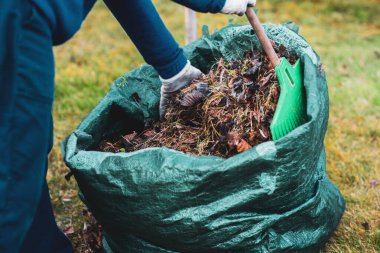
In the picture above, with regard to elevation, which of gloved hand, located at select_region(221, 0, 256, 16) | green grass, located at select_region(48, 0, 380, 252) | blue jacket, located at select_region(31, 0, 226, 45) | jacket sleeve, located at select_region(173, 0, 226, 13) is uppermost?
blue jacket, located at select_region(31, 0, 226, 45)

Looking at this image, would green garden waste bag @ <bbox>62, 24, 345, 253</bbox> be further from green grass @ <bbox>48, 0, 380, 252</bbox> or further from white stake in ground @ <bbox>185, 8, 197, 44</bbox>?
white stake in ground @ <bbox>185, 8, 197, 44</bbox>

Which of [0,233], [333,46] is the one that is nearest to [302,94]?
[0,233]

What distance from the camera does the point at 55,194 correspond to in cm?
265

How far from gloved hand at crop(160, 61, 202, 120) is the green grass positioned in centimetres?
71

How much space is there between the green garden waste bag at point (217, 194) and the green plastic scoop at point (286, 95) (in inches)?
2.5

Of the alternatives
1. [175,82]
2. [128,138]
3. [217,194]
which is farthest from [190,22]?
[217,194]

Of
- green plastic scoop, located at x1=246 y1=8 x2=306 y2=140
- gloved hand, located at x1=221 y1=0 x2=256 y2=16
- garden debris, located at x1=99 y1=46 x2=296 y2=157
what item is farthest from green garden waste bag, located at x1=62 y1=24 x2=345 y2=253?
gloved hand, located at x1=221 y1=0 x2=256 y2=16

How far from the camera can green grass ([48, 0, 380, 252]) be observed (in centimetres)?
244

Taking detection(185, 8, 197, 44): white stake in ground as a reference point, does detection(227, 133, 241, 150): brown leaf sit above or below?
below

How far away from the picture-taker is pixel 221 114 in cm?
193

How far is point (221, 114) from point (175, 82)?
0.88 ft

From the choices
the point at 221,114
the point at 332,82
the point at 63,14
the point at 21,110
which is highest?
the point at 63,14

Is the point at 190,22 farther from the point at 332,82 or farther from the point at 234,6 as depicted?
the point at 234,6

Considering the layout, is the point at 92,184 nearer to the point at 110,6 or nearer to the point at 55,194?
the point at 110,6
